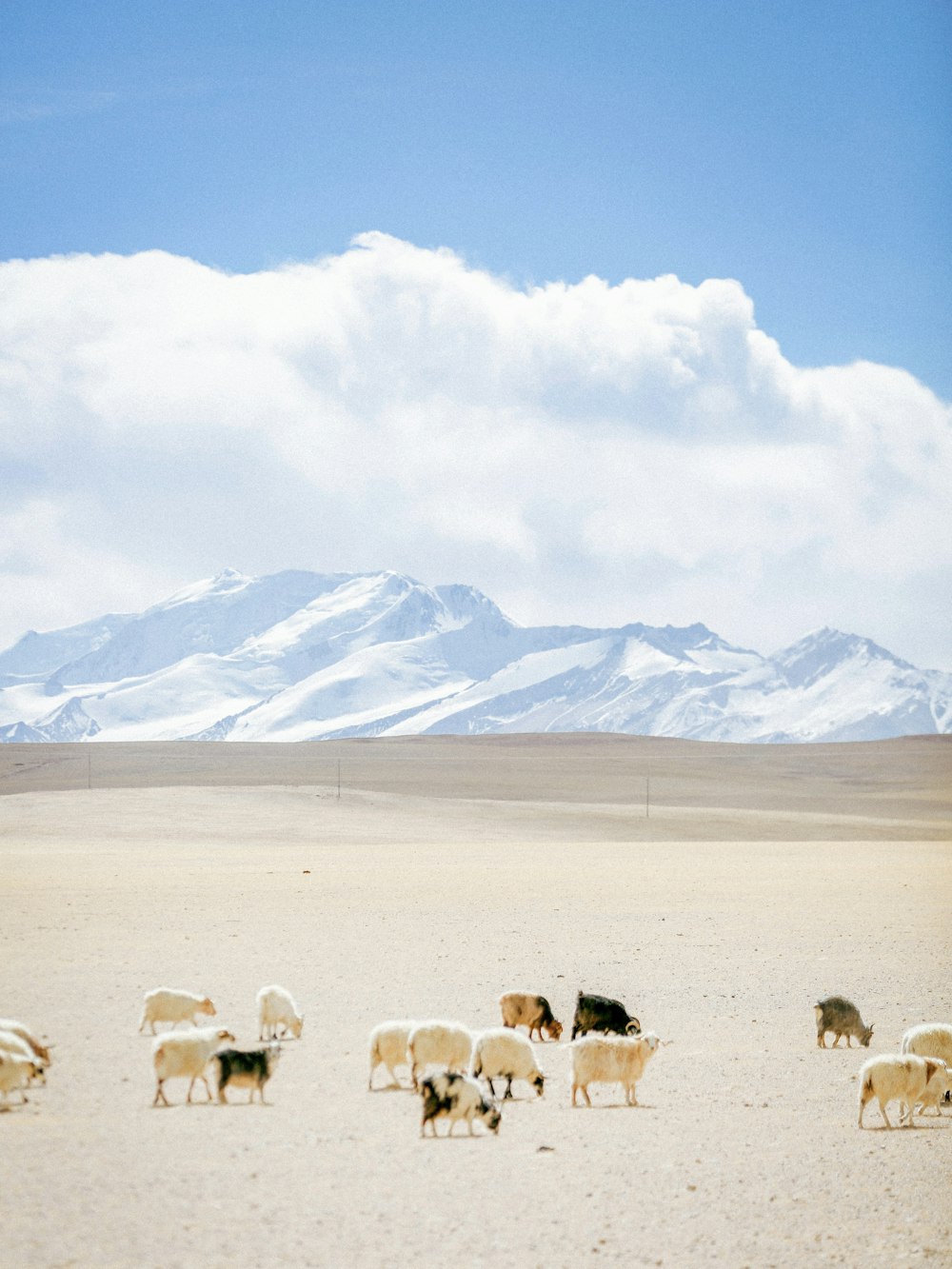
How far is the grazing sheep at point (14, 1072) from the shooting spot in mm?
10359

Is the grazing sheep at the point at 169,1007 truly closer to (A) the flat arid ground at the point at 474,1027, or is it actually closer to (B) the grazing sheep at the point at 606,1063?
(A) the flat arid ground at the point at 474,1027

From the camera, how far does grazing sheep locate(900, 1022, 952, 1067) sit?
1216cm

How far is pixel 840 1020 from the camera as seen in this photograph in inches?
543

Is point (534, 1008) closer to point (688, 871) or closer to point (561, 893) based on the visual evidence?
point (561, 893)

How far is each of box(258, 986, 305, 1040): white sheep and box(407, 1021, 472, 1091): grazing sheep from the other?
188 cm

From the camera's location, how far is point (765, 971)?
704 inches

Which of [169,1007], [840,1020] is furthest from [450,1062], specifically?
[840,1020]

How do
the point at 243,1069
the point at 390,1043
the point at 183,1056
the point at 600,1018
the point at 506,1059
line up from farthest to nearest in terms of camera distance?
the point at 600,1018 < the point at 390,1043 < the point at 506,1059 < the point at 183,1056 < the point at 243,1069

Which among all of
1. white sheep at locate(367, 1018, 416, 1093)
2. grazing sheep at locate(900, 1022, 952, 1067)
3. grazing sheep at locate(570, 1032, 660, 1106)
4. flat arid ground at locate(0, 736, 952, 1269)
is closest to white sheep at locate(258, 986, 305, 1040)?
flat arid ground at locate(0, 736, 952, 1269)

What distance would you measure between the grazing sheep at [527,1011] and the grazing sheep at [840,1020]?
255cm

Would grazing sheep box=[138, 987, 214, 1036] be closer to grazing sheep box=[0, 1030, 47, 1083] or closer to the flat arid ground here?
the flat arid ground

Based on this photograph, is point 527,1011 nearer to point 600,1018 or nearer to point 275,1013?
point 600,1018

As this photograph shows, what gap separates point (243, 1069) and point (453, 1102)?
5.70 ft

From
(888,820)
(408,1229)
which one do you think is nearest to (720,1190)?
(408,1229)
